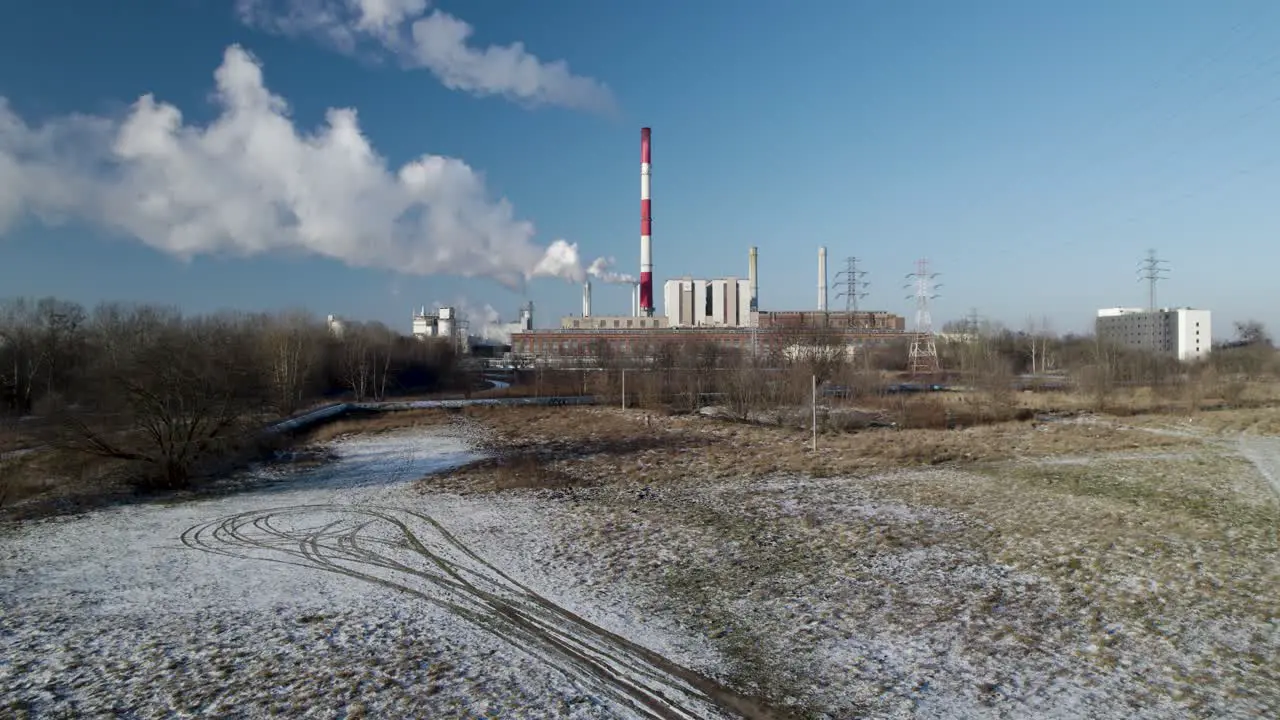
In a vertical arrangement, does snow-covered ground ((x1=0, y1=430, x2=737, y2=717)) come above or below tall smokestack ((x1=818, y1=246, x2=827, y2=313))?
below

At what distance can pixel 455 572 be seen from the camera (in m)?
8.78

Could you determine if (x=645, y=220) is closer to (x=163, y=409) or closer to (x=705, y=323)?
(x=705, y=323)

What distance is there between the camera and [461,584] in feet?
27.2

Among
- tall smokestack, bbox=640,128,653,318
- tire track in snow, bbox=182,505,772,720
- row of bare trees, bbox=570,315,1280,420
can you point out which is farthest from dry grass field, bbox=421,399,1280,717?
tall smokestack, bbox=640,128,653,318

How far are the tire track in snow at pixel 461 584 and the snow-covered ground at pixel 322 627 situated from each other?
0.03 metres

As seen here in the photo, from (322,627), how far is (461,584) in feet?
5.78

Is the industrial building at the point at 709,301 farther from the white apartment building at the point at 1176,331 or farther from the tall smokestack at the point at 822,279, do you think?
the white apartment building at the point at 1176,331

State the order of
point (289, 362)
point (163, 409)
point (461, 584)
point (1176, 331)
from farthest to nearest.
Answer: point (1176, 331) < point (289, 362) < point (163, 409) < point (461, 584)

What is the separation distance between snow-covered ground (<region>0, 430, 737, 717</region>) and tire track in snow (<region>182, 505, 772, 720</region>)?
0.03 meters

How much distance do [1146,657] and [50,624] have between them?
33.4ft

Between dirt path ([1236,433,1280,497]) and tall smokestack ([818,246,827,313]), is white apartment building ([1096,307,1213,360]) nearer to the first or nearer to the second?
tall smokestack ([818,246,827,313])

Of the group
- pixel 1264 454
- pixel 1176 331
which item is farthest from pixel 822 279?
pixel 1264 454

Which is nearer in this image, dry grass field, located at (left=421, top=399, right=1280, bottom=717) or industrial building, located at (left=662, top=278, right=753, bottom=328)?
dry grass field, located at (left=421, top=399, right=1280, bottom=717)

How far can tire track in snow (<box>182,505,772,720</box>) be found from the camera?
557 cm
